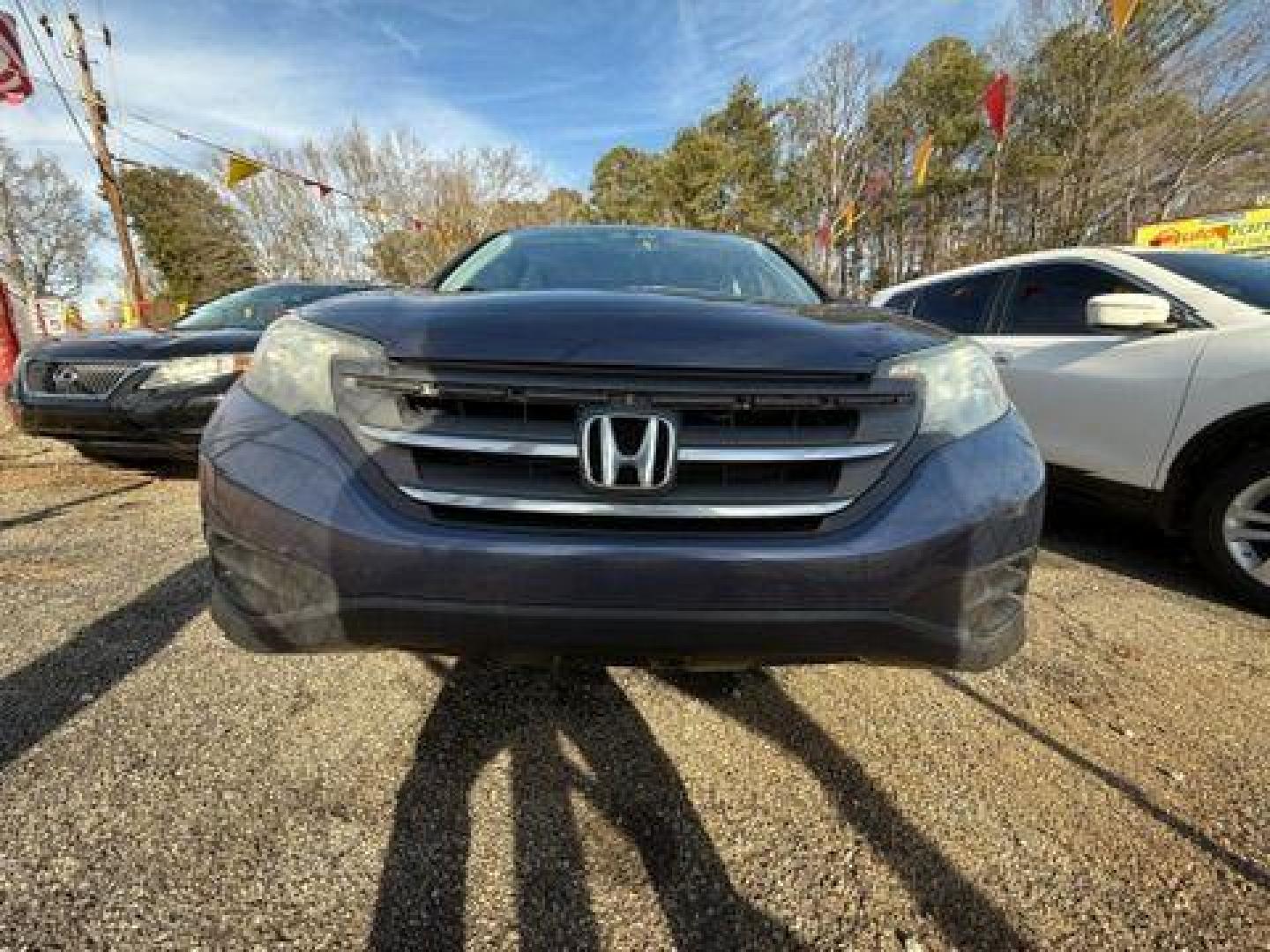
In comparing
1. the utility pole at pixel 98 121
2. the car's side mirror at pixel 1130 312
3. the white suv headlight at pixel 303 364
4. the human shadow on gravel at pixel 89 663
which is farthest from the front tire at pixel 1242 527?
the utility pole at pixel 98 121

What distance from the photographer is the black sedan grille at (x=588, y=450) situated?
48.6 inches

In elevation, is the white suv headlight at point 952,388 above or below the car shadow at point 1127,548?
above

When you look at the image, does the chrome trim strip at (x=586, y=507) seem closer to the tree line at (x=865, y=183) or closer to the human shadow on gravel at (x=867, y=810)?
the human shadow on gravel at (x=867, y=810)

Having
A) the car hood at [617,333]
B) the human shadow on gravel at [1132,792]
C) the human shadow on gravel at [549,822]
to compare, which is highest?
the car hood at [617,333]

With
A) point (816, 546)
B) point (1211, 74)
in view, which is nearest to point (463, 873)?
point (816, 546)

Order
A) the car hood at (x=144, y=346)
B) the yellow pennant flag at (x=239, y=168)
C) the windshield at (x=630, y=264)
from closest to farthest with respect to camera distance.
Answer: the windshield at (x=630, y=264) < the car hood at (x=144, y=346) < the yellow pennant flag at (x=239, y=168)

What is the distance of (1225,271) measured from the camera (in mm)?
3170

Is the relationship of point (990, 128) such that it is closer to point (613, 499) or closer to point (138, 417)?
point (138, 417)

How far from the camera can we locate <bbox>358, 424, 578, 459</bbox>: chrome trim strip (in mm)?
1232

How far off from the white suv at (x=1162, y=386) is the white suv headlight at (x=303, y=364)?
9.84ft

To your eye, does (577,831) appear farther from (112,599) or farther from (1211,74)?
(1211,74)

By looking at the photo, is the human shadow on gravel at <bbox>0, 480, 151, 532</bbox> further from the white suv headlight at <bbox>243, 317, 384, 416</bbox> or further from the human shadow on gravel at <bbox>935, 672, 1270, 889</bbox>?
the human shadow on gravel at <bbox>935, 672, 1270, 889</bbox>

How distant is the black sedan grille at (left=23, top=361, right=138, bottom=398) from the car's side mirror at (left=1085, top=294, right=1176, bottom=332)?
4863mm

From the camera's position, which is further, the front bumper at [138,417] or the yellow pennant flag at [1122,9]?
the yellow pennant flag at [1122,9]
